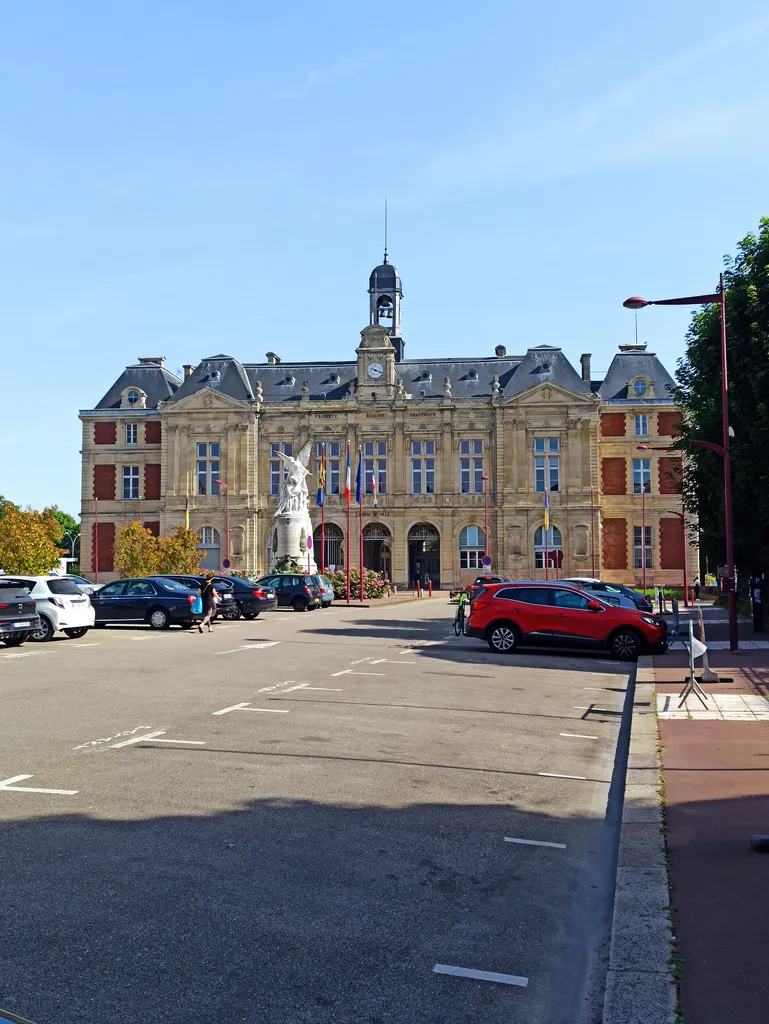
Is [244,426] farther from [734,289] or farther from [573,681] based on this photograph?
[573,681]

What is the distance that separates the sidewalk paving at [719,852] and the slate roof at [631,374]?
64.2 metres

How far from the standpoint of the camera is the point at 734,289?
27375 mm

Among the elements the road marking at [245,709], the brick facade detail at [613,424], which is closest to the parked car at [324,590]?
the road marking at [245,709]

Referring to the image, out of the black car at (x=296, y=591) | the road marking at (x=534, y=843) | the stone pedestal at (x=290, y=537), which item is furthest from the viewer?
the stone pedestal at (x=290, y=537)

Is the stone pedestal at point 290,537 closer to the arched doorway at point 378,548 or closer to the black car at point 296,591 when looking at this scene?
the black car at point 296,591

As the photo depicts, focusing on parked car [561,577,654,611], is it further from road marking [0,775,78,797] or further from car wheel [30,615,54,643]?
road marking [0,775,78,797]

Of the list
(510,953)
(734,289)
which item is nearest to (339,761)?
(510,953)

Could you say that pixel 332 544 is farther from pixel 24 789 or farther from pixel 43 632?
pixel 24 789

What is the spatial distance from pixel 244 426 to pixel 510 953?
238 feet

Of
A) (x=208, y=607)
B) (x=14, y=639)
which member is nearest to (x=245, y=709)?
(x=14, y=639)

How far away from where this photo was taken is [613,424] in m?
74.6

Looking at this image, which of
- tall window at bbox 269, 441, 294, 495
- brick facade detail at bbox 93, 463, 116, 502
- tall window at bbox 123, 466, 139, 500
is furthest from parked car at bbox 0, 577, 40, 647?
brick facade detail at bbox 93, 463, 116, 502

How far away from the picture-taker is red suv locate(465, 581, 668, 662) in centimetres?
2042

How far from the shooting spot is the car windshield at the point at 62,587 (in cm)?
2355
